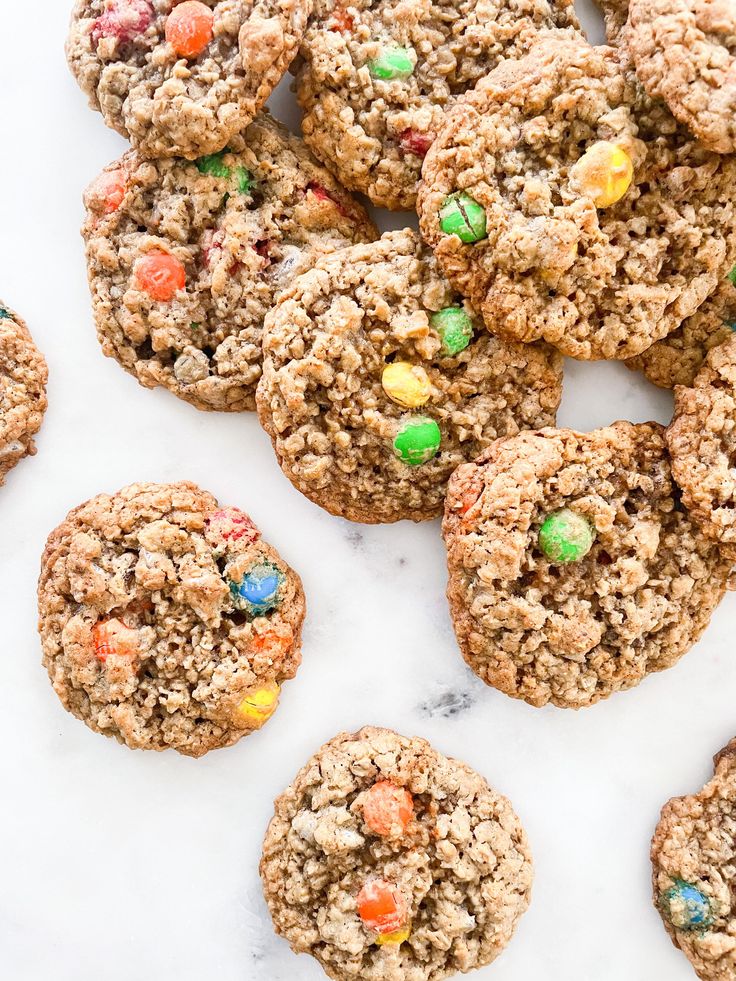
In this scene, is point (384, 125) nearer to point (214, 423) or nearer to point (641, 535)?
point (214, 423)

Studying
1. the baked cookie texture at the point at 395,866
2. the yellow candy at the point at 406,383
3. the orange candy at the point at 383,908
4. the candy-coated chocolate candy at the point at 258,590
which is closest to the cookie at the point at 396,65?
the yellow candy at the point at 406,383

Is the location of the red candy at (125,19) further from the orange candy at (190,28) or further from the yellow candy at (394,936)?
Answer: the yellow candy at (394,936)

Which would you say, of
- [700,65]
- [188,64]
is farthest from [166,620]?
[700,65]

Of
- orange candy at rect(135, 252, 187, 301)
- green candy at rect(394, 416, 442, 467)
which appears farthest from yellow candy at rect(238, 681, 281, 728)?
orange candy at rect(135, 252, 187, 301)

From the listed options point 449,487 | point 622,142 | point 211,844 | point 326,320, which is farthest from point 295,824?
point 622,142

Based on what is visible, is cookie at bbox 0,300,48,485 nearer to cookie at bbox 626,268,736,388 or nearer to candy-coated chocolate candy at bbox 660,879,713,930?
cookie at bbox 626,268,736,388

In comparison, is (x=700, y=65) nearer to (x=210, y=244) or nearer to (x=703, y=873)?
(x=210, y=244)
